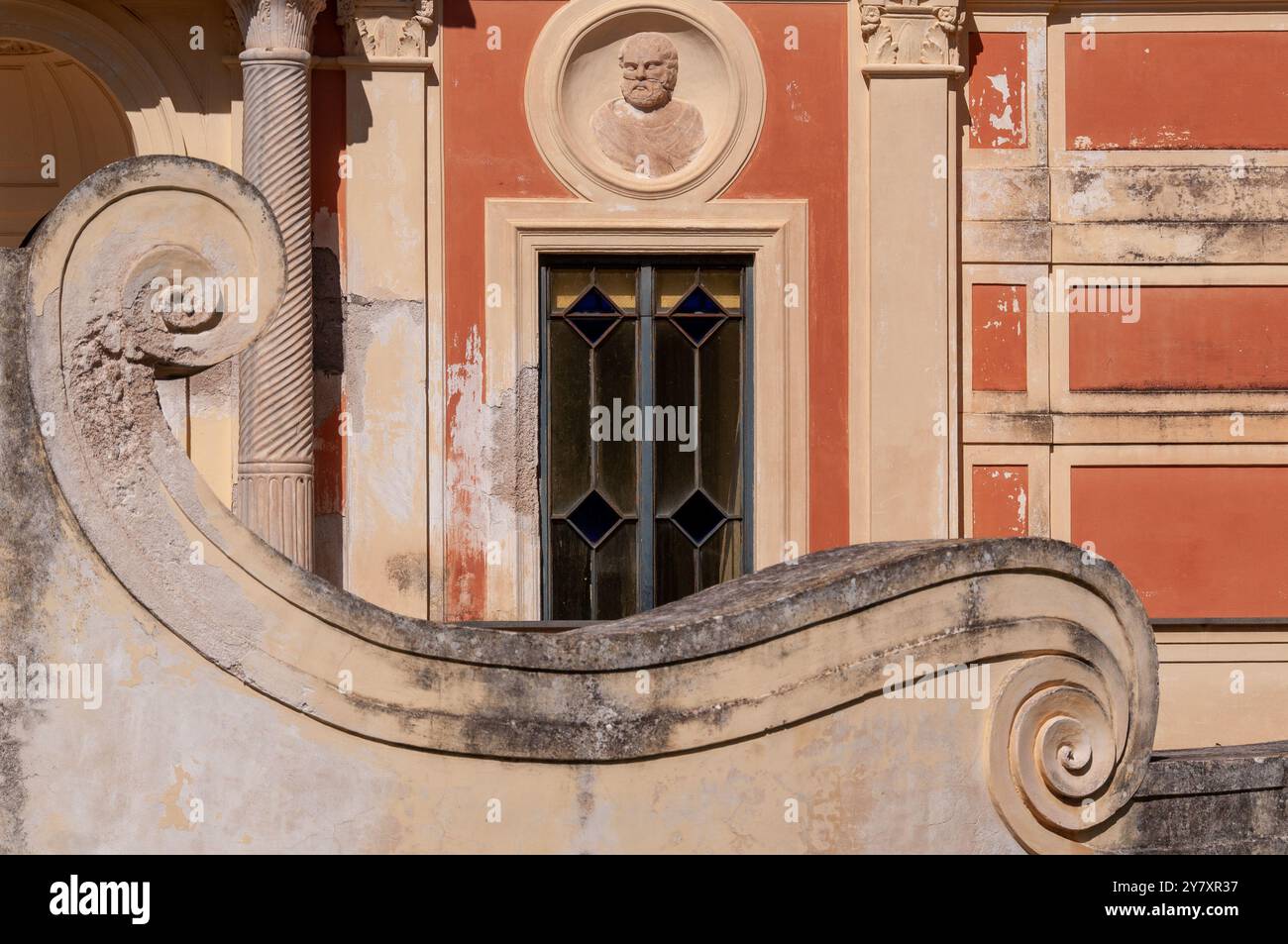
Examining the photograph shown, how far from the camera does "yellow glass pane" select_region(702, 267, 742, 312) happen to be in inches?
408

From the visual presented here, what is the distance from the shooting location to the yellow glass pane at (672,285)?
10320 mm

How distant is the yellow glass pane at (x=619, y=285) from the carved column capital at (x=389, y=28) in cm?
160

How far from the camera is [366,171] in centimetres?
990

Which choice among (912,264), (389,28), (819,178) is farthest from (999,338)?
(389,28)

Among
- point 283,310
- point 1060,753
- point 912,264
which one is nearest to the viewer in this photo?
point 1060,753

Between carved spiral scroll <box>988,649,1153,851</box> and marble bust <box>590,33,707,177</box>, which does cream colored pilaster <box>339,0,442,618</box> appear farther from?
carved spiral scroll <box>988,649,1153,851</box>

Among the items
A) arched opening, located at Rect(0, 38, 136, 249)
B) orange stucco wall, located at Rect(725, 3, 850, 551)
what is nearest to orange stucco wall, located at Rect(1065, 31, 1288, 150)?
orange stucco wall, located at Rect(725, 3, 850, 551)

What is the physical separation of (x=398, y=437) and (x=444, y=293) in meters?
0.85

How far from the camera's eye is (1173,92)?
408 inches

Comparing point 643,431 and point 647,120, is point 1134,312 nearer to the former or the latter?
point 643,431

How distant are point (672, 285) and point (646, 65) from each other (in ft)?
4.12

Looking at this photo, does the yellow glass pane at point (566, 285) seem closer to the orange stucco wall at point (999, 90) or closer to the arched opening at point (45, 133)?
the orange stucco wall at point (999, 90)

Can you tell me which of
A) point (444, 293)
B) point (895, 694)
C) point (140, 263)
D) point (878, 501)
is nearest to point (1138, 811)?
point (895, 694)

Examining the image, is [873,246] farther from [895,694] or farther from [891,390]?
[895,694]
